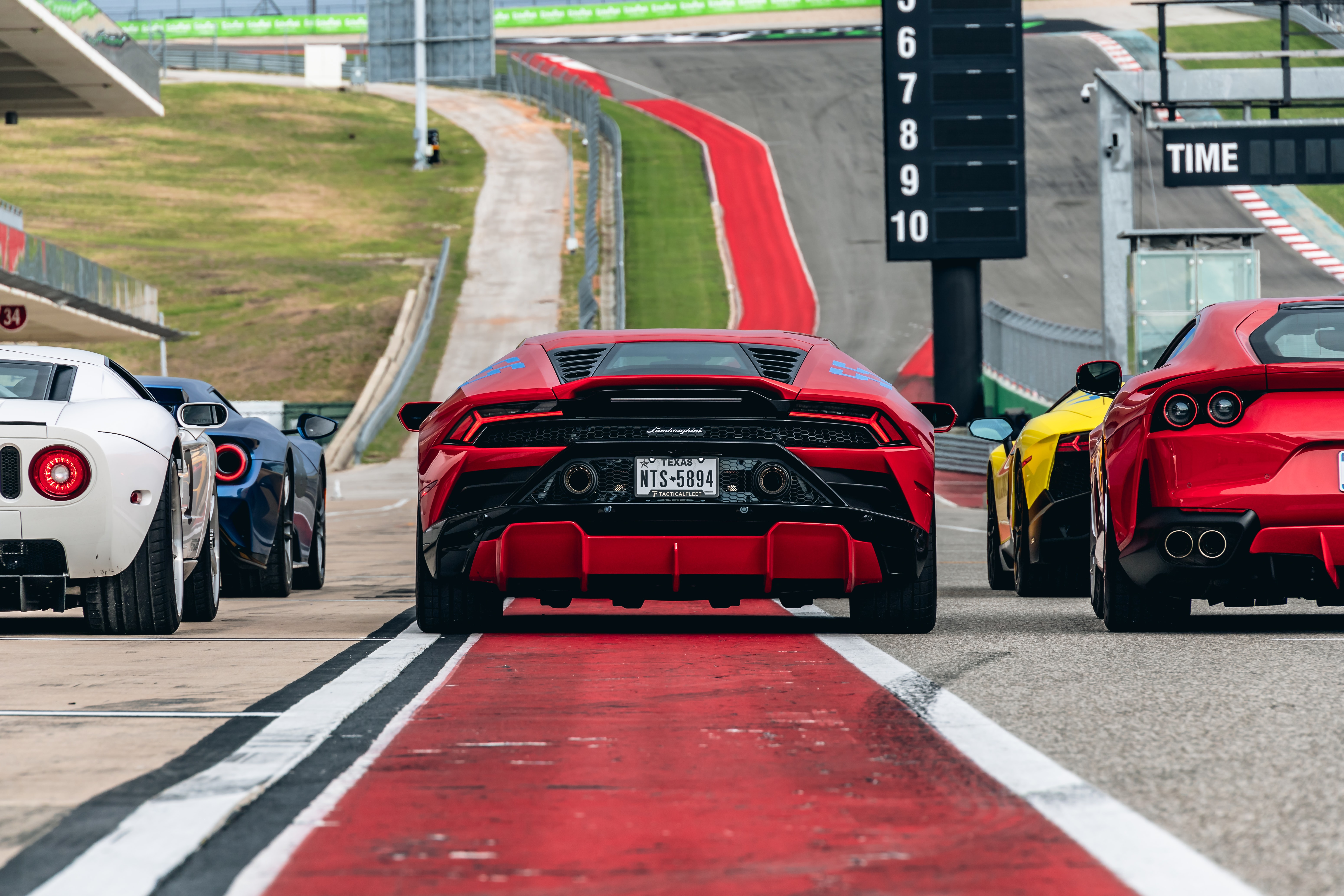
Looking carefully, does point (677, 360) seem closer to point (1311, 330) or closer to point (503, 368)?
point (503, 368)

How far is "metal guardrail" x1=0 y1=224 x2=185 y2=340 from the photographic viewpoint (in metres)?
35.9

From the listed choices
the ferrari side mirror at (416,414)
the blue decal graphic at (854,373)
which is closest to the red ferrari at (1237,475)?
the blue decal graphic at (854,373)

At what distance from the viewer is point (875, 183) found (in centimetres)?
6988

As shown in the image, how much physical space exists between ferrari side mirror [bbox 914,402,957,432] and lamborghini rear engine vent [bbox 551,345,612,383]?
1.74m

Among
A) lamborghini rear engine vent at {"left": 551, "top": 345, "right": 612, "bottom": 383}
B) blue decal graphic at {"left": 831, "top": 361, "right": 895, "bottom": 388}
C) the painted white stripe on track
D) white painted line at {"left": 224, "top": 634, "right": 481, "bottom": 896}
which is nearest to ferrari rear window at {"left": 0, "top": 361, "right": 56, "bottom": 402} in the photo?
lamborghini rear engine vent at {"left": 551, "top": 345, "right": 612, "bottom": 383}

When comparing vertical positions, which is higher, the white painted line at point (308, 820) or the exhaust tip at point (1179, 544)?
the exhaust tip at point (1179, 544)

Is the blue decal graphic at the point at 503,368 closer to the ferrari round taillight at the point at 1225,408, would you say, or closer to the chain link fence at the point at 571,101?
the ferrari round taillight at the point at 1225,408

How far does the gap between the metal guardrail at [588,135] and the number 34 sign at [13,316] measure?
1575cm

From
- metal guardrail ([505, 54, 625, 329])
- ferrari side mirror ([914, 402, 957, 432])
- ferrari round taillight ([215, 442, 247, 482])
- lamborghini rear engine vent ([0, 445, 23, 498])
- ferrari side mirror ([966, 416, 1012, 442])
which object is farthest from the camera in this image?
metal guardrail ([505, 54, 625, 329])

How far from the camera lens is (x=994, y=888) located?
11.8 feet

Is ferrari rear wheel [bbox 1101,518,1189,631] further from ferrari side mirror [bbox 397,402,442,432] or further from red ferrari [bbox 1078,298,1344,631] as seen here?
ferrari side mirror [bbox 397,402,442,432]

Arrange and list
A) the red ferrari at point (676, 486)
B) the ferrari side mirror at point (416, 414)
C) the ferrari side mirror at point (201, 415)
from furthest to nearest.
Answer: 1. the ferrari side mirror at point (201, 415)
2. the ferrari side mirror at point (416, 414)
3. the red ferrari at point (676, 486)

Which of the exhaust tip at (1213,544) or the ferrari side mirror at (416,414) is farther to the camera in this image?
the ferrari side mirror at (416,414)

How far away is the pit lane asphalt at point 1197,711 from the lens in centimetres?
404
